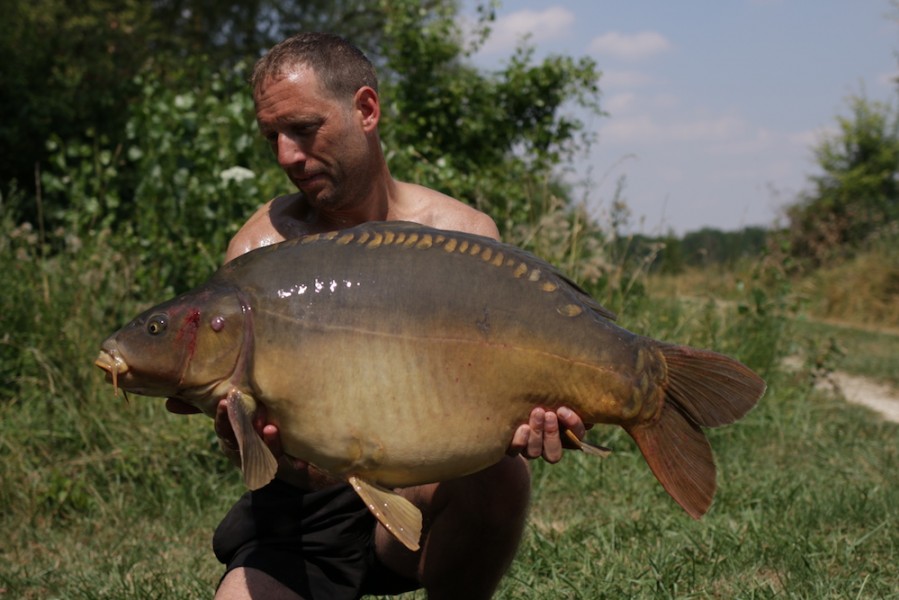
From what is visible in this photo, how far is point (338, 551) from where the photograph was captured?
271 cm

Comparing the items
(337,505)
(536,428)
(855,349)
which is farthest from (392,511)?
(855,349)

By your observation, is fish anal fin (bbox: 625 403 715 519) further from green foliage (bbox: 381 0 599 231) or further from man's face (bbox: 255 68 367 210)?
green foliage (bbox: 381 0 599 231)

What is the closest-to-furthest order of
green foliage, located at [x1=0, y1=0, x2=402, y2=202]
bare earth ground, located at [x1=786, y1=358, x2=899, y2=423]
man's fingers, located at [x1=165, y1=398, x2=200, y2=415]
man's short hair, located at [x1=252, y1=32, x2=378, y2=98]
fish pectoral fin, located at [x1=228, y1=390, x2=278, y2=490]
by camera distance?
fish pectoral fin, located at [x1=228, y1=390, x2=278, y2=490]
man's fingers, located at [x1=165, y1=398, x2=200, y2=415]
man's short hair, located at [x1=252, y1=32, x2=378, y2=98]
bare earth ground, located at [x1=786, y1=358, x2=899, y2=423]
green foliage, located at [x1=0, y1=0, x2=402, y2=202]

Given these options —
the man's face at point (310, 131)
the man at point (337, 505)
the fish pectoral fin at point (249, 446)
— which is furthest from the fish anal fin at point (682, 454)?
the man's face at point (310, 131)

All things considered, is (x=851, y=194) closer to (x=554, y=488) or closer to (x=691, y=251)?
(x=691, y=251)

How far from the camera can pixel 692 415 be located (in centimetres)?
234

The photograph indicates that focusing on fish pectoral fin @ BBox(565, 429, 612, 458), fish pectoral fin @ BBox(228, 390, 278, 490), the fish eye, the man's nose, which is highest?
the man's nose

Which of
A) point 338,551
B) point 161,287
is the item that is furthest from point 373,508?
point 161,287

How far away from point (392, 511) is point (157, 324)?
63 centimetres

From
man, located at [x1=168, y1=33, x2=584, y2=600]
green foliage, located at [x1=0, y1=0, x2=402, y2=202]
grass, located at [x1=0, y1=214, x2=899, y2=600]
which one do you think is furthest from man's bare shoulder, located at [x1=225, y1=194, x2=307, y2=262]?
green foliage, located at [x1=0, y1=0, x2=402, y2=202]

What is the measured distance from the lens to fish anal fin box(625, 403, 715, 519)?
2342 mm

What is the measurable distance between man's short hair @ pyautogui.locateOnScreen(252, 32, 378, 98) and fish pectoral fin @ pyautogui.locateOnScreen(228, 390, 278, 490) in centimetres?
97

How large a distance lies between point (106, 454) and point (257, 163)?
99.1 inches

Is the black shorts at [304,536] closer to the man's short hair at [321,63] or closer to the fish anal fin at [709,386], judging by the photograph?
the fish anal fin at [709,386]
